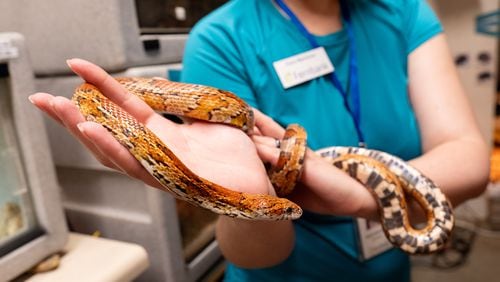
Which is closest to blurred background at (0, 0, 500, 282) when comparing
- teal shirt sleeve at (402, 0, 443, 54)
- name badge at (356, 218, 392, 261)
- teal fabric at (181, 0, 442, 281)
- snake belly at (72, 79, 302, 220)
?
teal fabric at (181, 0, 442, 281)

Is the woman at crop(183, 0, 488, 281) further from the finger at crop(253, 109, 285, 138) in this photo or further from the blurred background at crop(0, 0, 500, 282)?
the blurred background at crop(0, 0, 500, 282)

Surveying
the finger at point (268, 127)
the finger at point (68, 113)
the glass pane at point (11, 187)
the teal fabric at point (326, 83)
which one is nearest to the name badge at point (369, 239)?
the teal fabric at point (326, 83)

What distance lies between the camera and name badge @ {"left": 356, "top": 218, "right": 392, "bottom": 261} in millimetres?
920

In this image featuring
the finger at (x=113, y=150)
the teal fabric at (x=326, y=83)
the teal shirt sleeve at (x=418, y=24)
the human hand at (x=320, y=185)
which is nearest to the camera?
the finger at (x=113, y=150)

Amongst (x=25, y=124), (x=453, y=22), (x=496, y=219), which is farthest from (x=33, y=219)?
(x=496, y=219)

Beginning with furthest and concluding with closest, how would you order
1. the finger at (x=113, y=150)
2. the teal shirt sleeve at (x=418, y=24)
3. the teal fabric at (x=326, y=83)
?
the teal shirt sleeve at (x=418, y=24) < the teal fabric at (x=326, y=83) < the finger at (x=113, y=150)

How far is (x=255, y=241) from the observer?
771 millimetres

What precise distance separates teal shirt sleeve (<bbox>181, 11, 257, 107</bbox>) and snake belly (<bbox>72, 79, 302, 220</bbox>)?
25cm

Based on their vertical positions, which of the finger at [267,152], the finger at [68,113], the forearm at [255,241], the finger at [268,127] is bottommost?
the forearm at [255,241]

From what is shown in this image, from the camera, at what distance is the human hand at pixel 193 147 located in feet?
1.79

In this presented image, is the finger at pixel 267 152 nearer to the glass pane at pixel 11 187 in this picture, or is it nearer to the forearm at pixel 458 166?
the forearm at pixel 458 166

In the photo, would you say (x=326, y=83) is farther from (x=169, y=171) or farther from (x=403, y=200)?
(x=169, y=171)

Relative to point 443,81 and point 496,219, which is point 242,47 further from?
point 496,219

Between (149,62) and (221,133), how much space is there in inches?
21.9
